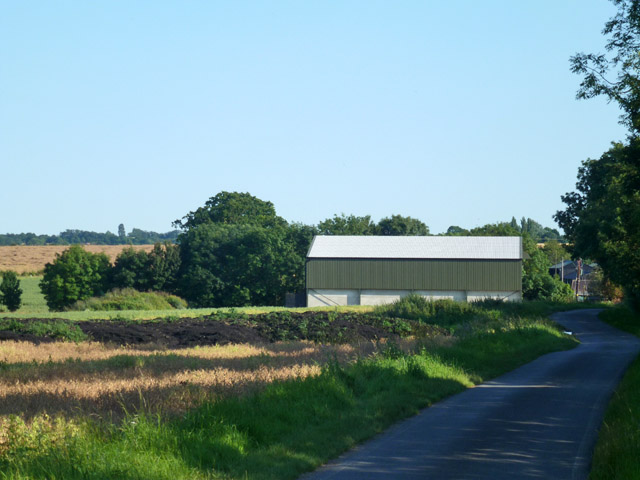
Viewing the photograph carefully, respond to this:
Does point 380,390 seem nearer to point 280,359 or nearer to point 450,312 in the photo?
Result: point 280,359

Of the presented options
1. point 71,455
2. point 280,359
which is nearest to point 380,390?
point 280,359

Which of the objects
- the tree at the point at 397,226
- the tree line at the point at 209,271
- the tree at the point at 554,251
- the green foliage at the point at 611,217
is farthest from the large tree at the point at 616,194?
the tree at the point at 554,251

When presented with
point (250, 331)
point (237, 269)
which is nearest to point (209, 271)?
point (237, 269)

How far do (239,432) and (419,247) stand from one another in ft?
247

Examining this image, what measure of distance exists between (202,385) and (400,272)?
6949cm

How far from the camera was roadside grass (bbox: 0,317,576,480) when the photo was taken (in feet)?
31.2

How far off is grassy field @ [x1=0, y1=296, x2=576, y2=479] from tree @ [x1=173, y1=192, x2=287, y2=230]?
111465 millimetres

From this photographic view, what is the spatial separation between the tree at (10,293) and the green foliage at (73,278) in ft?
16.2

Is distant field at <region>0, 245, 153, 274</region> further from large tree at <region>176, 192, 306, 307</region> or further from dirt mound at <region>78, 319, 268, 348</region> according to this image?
dirt mound at <region>78, 319, 268, 348</region>

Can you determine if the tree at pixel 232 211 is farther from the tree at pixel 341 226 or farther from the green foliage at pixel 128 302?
the green foliage at pixel 128 302

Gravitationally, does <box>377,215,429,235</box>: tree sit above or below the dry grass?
above

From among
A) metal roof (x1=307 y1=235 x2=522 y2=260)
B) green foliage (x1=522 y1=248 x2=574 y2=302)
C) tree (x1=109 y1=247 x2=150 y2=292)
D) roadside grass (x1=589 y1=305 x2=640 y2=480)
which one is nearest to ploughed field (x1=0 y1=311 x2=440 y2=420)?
roadside grass (x1=589 y1=305 x2=640 y2=480)

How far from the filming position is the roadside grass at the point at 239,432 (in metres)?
9.50

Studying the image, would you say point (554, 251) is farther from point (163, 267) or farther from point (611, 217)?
point (611, 217)
